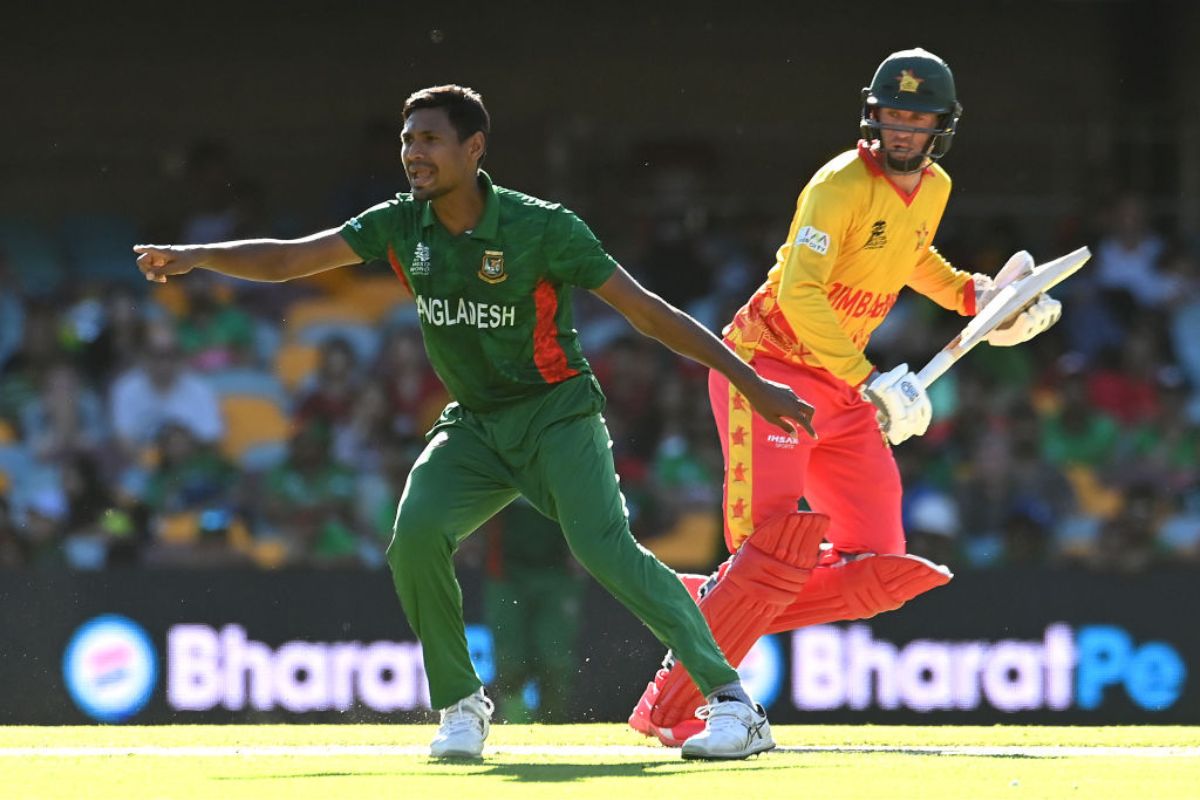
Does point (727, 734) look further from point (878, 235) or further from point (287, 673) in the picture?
point (287, 673)

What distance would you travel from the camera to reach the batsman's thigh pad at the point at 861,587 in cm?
639

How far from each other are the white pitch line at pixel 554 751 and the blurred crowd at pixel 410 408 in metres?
3.75

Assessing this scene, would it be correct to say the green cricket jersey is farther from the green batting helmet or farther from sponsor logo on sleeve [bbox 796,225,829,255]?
the green batting helmet

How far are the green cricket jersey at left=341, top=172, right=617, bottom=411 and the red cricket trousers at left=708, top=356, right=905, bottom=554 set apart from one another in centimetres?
77

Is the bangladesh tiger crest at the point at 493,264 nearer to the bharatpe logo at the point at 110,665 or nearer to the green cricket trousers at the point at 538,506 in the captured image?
the green cricket trousers at the point at 538,506

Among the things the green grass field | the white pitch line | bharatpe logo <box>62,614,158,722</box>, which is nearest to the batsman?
the white pitch line

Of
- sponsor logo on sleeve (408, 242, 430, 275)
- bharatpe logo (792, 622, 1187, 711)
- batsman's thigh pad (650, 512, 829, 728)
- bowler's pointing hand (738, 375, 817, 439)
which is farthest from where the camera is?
bharatpe logo (792, 622, 1187, 711)

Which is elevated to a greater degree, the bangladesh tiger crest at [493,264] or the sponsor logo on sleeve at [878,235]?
the sponsor logo on sleeve at [878,235]

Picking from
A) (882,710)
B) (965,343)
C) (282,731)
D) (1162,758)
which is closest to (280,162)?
(882,710)

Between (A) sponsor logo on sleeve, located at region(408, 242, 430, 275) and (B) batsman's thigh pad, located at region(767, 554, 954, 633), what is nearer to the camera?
(A) sponsor logo on sleeve, located at region(408, 242, 430, 275)

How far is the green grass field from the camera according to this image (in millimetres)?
4949

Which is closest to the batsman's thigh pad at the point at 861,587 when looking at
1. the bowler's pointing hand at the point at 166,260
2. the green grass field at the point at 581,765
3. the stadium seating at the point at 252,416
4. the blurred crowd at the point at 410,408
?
the green grass field at the point at 581,765

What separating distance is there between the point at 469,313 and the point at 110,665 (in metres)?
4.11

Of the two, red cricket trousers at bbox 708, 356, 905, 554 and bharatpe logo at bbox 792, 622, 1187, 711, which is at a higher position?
red cricket trousers at bbox 708, 356, 905, 554
